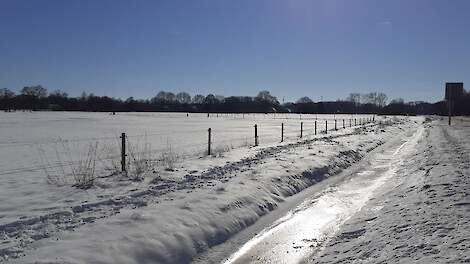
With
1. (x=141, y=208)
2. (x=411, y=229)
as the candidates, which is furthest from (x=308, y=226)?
(x=141, y=208)

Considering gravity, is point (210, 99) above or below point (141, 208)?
above

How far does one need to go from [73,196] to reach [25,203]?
39.1 inches

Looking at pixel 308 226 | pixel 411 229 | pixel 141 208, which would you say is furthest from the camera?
pixel 308 226

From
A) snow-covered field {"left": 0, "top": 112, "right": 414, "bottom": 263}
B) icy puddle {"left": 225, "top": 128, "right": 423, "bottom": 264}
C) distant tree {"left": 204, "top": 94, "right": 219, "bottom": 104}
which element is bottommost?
icy puddle {"left": 225, "top": 128, "right": 423, "bottom": 264}

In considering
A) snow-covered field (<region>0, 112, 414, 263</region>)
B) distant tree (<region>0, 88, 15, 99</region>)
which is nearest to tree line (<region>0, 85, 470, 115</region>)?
distant tree (<region>0, 88, 15, 99</region>)

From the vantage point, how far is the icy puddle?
292 inches

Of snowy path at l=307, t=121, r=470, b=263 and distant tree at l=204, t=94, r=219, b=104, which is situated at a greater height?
distant tree at l=204, t=94, r=219, b=104

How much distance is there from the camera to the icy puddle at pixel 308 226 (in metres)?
7.42

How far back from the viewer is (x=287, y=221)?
9.63 meters

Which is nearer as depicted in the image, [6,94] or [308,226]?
[308,226]

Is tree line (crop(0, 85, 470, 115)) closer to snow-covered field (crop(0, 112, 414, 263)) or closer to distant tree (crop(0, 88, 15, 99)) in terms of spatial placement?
distant tree (crop(0, 88, 15, 99))

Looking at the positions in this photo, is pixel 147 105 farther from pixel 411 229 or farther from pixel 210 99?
pixel 411 229

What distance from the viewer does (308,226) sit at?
914 centimetres

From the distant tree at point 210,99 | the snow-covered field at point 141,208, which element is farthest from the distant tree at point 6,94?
the snow-covered field at point 141,208
